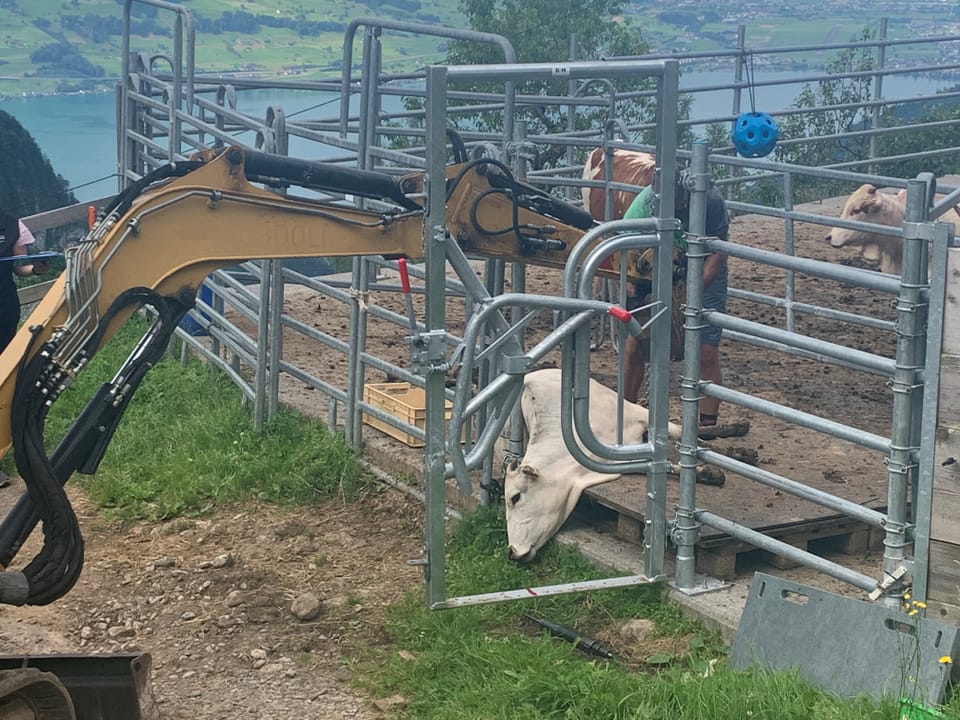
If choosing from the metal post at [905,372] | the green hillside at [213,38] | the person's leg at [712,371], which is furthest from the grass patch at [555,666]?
the green hillside at [213,38]

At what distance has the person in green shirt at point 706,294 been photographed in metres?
7.24

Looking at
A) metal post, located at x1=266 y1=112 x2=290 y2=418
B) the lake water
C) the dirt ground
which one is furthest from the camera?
the lake water

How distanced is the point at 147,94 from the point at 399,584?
6.57m

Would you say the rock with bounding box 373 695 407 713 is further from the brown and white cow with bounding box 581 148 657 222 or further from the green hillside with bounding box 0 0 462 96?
the green hillside with bounding box 0 0 462 96

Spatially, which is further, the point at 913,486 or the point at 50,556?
the point at 913,486

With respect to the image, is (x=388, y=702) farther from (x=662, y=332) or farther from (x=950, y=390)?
(x=950, y=390)

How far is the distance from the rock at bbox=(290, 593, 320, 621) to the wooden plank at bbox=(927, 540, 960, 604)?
2.76 meters

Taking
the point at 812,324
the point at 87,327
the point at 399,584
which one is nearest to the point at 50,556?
the point at 87,327

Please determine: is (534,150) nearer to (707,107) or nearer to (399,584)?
(399,584)

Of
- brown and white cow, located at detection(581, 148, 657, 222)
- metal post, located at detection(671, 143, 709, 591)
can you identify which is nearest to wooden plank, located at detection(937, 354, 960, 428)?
metal post, located at detection(671, 143, 709, 591)

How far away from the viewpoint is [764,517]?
608cm

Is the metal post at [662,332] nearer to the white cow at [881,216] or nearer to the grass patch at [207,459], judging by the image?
the grass patch at [207,459]

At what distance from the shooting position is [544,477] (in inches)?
257

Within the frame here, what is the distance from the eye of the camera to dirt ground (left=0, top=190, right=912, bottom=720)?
5.60 meters
